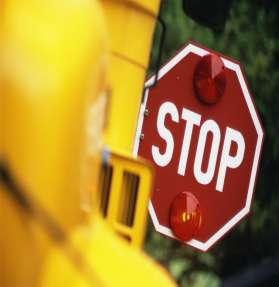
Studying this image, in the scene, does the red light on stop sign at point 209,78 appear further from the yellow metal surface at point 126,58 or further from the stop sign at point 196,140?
the yellow metal surface at point 126,58

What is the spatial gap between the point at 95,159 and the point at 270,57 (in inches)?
94.4

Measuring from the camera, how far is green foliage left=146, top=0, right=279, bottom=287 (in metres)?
4.69

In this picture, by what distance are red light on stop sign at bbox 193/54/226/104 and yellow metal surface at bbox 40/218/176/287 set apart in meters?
1.86

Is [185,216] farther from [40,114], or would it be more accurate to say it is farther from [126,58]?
[40,114]

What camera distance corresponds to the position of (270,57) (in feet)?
16.2

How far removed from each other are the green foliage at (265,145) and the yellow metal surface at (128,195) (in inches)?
56.9

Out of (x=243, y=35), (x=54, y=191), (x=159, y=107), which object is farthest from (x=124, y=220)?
(x=243, y=35)

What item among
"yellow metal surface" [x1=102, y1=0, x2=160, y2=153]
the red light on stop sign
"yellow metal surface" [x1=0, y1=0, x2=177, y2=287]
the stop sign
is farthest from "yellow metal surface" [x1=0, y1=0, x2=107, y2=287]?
the red light on stop sign

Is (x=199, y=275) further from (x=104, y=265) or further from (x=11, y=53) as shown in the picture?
(x=11, y=53)

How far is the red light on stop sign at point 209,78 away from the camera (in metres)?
4.62

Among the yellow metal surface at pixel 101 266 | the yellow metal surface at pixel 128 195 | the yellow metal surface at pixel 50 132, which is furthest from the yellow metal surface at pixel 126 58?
the yellow metal surface at pixel 50 132

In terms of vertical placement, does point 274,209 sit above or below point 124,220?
below

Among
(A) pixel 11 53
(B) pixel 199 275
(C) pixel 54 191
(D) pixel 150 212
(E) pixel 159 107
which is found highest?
(A) pixel 11 53

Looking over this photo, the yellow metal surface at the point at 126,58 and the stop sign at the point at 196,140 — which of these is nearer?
the yellow metal surface at the point at 126,58
